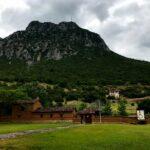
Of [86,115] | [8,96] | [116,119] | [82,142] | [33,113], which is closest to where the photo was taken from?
[82,142]

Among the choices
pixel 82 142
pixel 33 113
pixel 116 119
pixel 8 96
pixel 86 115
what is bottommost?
pixel 82 142

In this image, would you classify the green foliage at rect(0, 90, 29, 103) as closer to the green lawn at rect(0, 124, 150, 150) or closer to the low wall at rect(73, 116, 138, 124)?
the low wall at rect(73, 116, 138, 124)

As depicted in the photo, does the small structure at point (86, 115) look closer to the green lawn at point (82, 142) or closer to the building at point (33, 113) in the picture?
the building at point (33, 113)

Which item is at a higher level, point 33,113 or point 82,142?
point 33,113

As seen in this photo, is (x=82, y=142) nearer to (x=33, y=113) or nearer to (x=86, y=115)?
(x=86, y=115)

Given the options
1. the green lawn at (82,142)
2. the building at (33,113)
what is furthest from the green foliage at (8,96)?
the green lawn at (82,142)

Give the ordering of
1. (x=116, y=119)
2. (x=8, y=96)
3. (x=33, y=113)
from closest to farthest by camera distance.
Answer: (x=116, y=119)
(x=8, y=96)
(x=33, y=113)

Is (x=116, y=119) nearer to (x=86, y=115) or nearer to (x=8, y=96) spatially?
(x=86, y=115)

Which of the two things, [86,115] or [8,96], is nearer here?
[86,115]

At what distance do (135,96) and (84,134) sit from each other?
6017 inches

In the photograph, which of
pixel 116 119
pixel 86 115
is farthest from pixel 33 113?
pixel 116 119

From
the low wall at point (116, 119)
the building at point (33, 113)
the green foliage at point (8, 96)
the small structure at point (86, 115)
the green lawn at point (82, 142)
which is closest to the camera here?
the green lawn at point (82, 142)

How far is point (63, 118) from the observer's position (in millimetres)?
101875

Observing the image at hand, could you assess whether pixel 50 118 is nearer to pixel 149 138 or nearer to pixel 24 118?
pixel 24 118
